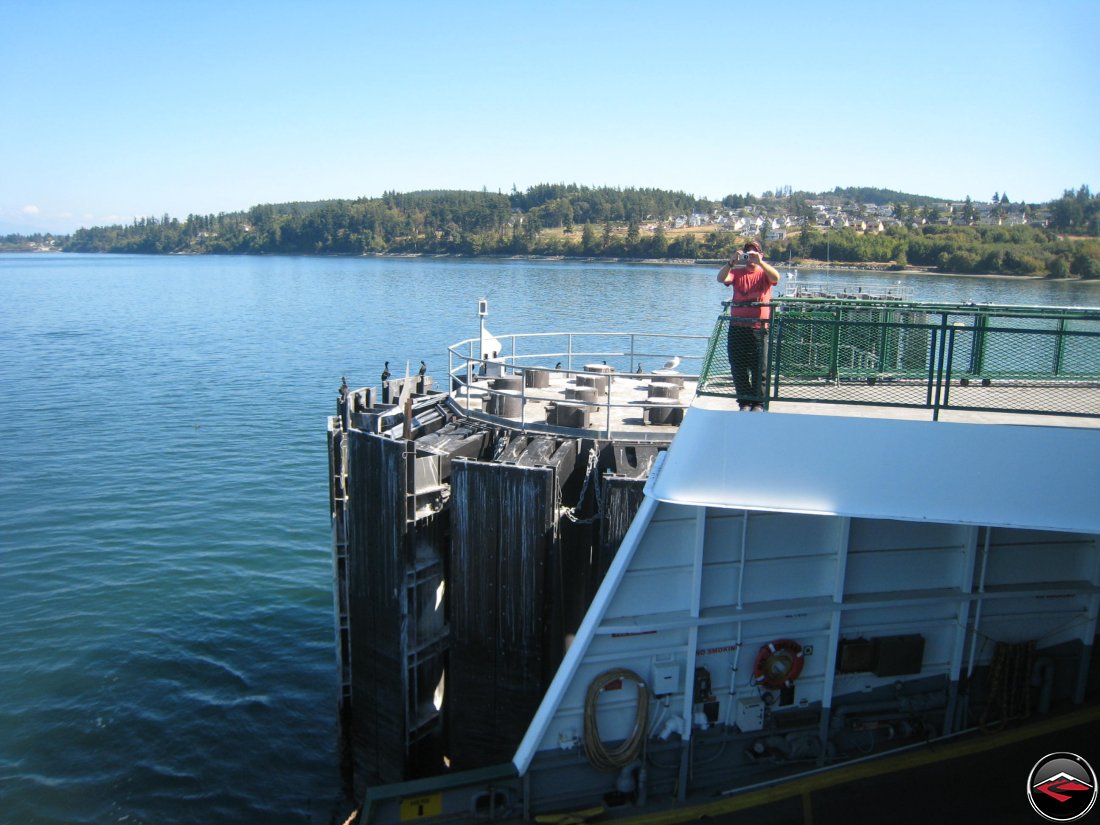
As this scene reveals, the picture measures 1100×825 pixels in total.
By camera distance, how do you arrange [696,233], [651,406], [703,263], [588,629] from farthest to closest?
[696,233] < [703,263] < [651,406] < [588,629]

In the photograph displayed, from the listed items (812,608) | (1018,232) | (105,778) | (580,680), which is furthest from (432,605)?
(1018,232)

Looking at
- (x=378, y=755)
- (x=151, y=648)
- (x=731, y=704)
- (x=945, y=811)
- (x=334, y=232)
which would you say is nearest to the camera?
(x=945, y=811)

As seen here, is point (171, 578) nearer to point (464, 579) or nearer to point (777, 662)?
point (464, 579)

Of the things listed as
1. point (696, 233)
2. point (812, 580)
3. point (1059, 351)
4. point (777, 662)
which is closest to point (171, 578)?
point (777, 662)

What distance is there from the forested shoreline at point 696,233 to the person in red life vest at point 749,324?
54.8 ft

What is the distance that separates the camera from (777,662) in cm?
814

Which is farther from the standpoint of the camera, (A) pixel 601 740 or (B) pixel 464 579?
(B) pixel 464 579

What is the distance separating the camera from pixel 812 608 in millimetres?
7984

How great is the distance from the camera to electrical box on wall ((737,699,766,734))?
830 centimetres

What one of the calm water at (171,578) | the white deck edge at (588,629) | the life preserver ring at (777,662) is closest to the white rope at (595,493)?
the white deck edge at (588,629)

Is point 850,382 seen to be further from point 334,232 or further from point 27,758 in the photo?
point 334,232

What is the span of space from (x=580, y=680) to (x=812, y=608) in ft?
7.31

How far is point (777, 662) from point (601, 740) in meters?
1.80

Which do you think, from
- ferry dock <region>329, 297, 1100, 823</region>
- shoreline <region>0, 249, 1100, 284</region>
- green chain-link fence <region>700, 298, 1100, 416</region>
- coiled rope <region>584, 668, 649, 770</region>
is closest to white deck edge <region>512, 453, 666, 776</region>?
ferry dock <region>329, 297, 1100, 823</region>
